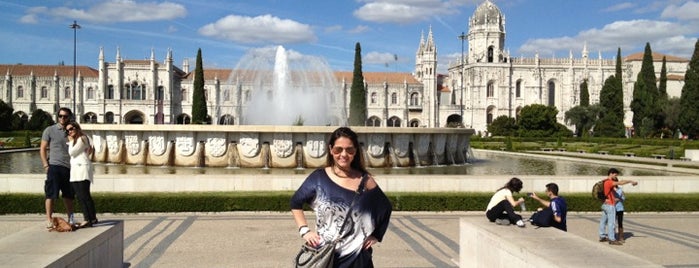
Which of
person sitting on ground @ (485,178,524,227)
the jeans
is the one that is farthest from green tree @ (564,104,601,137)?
person sitting on ground @ (485,178,524,227)

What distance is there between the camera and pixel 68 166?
6414mm

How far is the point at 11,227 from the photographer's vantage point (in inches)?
358

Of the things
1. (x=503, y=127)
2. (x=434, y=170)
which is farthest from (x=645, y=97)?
(x=434, y=170)

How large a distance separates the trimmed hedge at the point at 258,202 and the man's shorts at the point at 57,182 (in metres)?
4.44

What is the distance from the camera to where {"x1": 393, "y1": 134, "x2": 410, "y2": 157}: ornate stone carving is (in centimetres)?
1945

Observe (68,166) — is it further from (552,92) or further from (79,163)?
(552,92)

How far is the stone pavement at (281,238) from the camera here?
23.5 ft

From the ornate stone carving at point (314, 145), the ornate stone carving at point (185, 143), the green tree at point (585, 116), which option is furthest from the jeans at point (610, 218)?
the green tree at point (585, 116)

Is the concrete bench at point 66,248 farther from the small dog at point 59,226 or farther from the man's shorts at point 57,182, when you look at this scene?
the man's shorts at point 57,182

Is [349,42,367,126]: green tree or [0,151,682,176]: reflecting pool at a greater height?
[349,42,367,126]: green tree

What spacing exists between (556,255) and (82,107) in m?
67.2

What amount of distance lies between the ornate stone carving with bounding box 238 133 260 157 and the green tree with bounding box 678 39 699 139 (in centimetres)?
3795

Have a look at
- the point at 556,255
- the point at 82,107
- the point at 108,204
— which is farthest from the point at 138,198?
the point at 82,107

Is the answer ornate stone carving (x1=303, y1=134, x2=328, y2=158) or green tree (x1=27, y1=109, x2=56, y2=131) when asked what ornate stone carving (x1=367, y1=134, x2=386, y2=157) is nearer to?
ornate stone carving (x1=303, y1=134, x2=328, y2=158)
